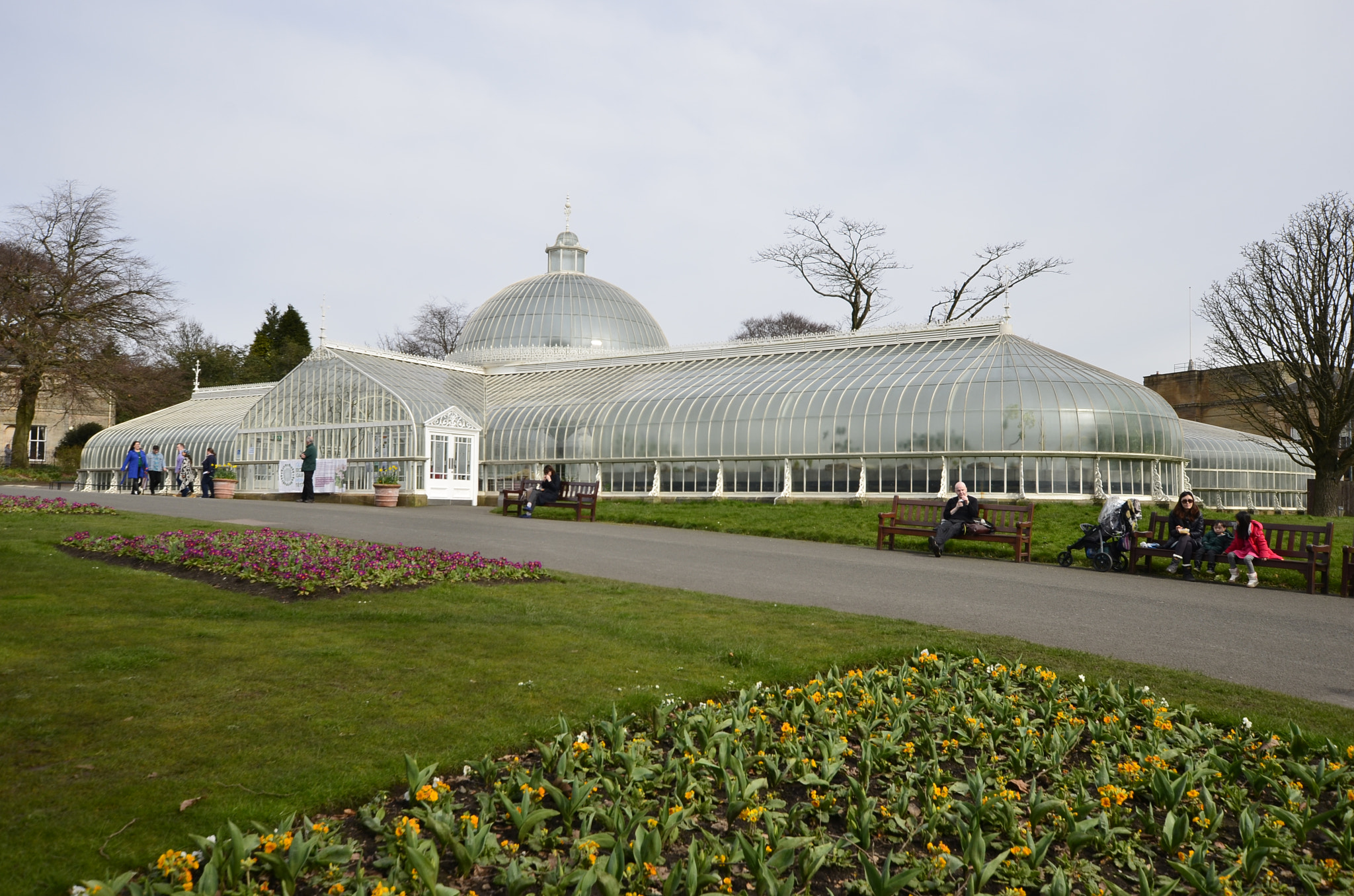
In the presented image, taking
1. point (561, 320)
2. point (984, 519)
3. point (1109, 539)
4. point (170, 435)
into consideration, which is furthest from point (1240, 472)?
point (170, 435)

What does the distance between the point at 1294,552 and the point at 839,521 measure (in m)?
8.99

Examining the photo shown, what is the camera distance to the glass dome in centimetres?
3522

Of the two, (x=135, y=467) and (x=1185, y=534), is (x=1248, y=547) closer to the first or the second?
(x=1185, y=534)

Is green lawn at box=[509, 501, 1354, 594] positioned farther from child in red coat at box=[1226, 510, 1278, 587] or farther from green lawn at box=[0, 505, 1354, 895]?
green lawn at box=[0, 505, 1354, 895]

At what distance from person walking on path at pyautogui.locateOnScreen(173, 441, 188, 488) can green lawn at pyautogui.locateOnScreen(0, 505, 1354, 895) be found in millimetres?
26221

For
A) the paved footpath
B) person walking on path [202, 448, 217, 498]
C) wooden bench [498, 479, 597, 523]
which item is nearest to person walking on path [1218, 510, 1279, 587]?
the paved footpath

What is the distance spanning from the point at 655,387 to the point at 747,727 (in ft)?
98.0

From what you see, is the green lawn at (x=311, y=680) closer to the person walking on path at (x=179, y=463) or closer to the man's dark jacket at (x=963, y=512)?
the man's dark jacket at (x=963, y=512)

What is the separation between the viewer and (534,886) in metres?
3.90

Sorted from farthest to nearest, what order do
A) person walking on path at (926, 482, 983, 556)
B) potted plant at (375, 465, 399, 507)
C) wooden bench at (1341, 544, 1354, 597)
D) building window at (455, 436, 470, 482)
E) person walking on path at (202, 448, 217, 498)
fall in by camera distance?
building window at (455, 436, 470, 482), person walking on path at (202, 448, 217, 498), potted plant at (375, 465, 399, 507), person walking on path at (926, 482, 983, 556), wooden bench at (1341, 544, 1354, 597)

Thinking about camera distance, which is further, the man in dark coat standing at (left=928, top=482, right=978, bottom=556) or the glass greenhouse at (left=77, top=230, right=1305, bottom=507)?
the glass greenhouse at (left=77, top=230, right=1305, bottom=507)

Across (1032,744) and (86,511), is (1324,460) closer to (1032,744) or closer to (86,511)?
(1032,744)

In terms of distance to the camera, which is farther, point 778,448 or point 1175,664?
point 778,448

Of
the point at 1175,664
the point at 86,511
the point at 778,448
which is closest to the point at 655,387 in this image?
the point at 778,448
